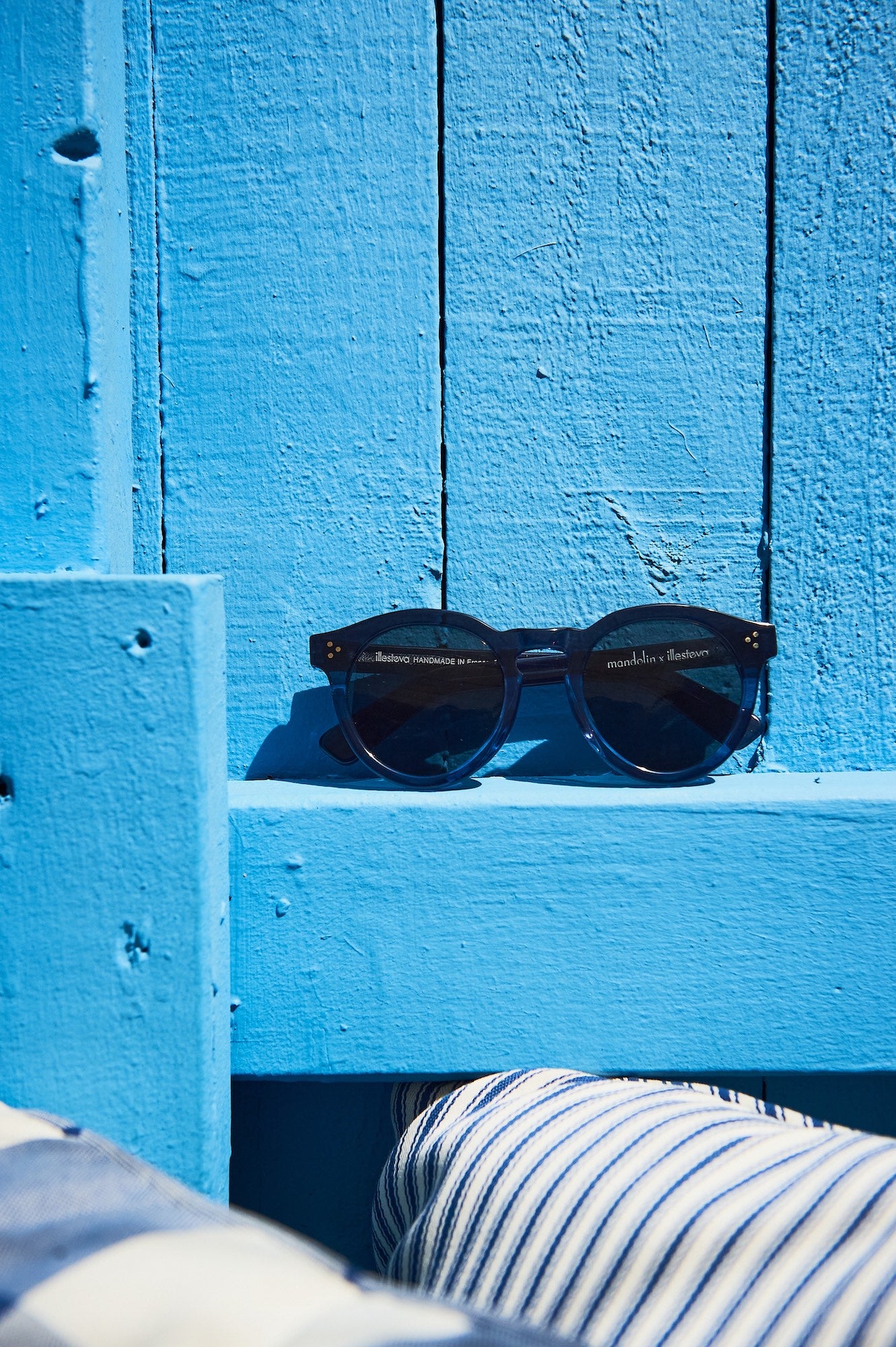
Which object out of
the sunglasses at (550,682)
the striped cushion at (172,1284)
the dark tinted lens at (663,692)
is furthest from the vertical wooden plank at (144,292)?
the striped cushion at (172,1284)

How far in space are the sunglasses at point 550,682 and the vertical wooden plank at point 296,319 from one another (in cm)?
7

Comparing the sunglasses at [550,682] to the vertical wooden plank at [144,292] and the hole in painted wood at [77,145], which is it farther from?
the hole in painted wood at [77,145]

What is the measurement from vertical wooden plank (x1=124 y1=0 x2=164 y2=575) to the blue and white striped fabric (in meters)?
0.67

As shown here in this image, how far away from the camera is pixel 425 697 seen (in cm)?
86

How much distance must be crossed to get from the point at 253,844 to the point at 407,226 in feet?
2.18

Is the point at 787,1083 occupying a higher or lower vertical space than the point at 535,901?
lower

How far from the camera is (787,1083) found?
87 cm

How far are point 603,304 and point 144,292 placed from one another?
0.50 metres

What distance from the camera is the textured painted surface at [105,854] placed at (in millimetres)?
673

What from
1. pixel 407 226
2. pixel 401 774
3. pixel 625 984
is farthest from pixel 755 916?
pixel 407 226

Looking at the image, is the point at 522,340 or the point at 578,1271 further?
the point at 522,340

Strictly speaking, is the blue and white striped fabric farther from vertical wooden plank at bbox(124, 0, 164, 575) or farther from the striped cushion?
vertical wooden plank at bbox(124, 0, 164, 575)

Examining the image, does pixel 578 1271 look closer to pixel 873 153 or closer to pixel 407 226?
pixel 407 226

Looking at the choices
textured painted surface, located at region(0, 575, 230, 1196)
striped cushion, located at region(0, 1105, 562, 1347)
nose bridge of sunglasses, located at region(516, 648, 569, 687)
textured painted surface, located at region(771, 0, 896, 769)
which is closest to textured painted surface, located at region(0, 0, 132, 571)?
textured painted surface, located at region(0, 575, 230, 1196)
